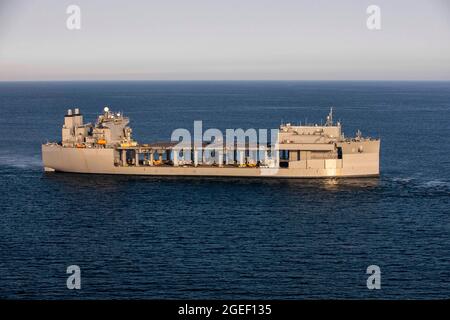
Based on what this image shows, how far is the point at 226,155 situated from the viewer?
72.9 metres

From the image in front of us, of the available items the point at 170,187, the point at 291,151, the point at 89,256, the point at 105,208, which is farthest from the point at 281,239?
the point at 291,151

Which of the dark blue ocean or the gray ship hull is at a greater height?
the gray ship hull

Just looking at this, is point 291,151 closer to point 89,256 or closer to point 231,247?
point 231,247

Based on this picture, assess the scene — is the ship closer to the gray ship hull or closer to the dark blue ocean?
the gray ship hull

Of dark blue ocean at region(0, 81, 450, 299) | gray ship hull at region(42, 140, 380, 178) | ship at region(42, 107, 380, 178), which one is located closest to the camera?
dark blue ocean at region(0, 81, 450, 299)

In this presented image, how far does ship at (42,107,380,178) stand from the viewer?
6906cm

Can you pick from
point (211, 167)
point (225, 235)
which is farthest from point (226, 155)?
point (225, 235)

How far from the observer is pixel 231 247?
145 ft

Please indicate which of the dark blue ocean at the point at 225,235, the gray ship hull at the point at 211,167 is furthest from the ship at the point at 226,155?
the dark blue ocean at the point at 225,235

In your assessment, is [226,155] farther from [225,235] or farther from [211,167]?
[225,235]

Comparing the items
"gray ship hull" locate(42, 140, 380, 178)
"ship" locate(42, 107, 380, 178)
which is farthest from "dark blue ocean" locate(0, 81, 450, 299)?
"ship" locate(42, 107, 380, 178)

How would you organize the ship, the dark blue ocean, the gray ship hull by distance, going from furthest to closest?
1. the ship
2. the gray ship hull
3. the dark blue ocean

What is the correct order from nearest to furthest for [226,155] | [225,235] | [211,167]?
1. [225,235]
2. [211,167]
3. [226,155]

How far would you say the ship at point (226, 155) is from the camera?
2719 inches
